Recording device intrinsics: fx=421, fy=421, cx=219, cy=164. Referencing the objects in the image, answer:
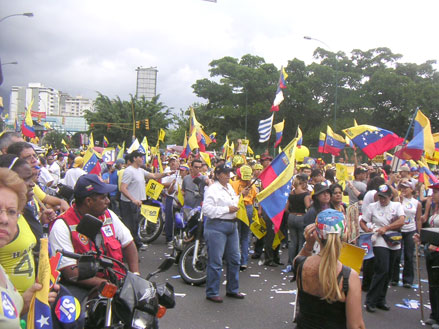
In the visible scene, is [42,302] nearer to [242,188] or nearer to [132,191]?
[242,188]

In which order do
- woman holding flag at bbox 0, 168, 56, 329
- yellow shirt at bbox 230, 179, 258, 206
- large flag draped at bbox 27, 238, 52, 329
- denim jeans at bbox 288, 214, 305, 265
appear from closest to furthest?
woman holding flag at bbox 0, 168, 56, 329 → large flag draped at bbox 27, 238, 52, 329 → denim jeans at bbox 288, 214, 305, 265 → yellow shirt at bbox 230, 179, 258, 206

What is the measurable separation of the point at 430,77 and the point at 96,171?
36.6m

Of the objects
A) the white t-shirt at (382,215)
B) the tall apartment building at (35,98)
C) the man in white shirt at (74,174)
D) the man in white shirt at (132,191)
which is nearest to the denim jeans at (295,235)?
the white t-shirt at (382,215)

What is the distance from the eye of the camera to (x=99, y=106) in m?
51.1

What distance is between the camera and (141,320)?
2.65m

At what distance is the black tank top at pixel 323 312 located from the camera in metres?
2.74

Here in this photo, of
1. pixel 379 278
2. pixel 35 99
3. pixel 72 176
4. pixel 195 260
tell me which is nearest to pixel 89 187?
pixel 195 260

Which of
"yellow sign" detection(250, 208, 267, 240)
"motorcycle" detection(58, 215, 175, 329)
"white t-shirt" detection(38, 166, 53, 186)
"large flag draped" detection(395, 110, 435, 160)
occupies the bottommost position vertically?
"yellow sign" detection(250, 208, 267, 240)

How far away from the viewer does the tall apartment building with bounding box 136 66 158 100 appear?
356 ft

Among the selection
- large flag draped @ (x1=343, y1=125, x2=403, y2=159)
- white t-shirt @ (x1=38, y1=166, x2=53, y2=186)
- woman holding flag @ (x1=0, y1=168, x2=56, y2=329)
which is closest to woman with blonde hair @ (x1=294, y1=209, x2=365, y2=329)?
woman holding flag @ (x1=0, y1=168, x2=56, y2=329)

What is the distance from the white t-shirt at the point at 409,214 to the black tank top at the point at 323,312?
5.21 meters

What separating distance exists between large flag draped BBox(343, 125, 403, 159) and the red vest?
902 centimetres

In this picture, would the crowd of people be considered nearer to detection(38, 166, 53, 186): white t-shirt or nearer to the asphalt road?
detection(38, 166, 53, 186): white t-shirt

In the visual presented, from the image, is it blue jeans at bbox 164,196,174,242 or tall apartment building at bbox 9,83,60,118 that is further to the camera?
tall apartment building at bbox 9,83,60,118
